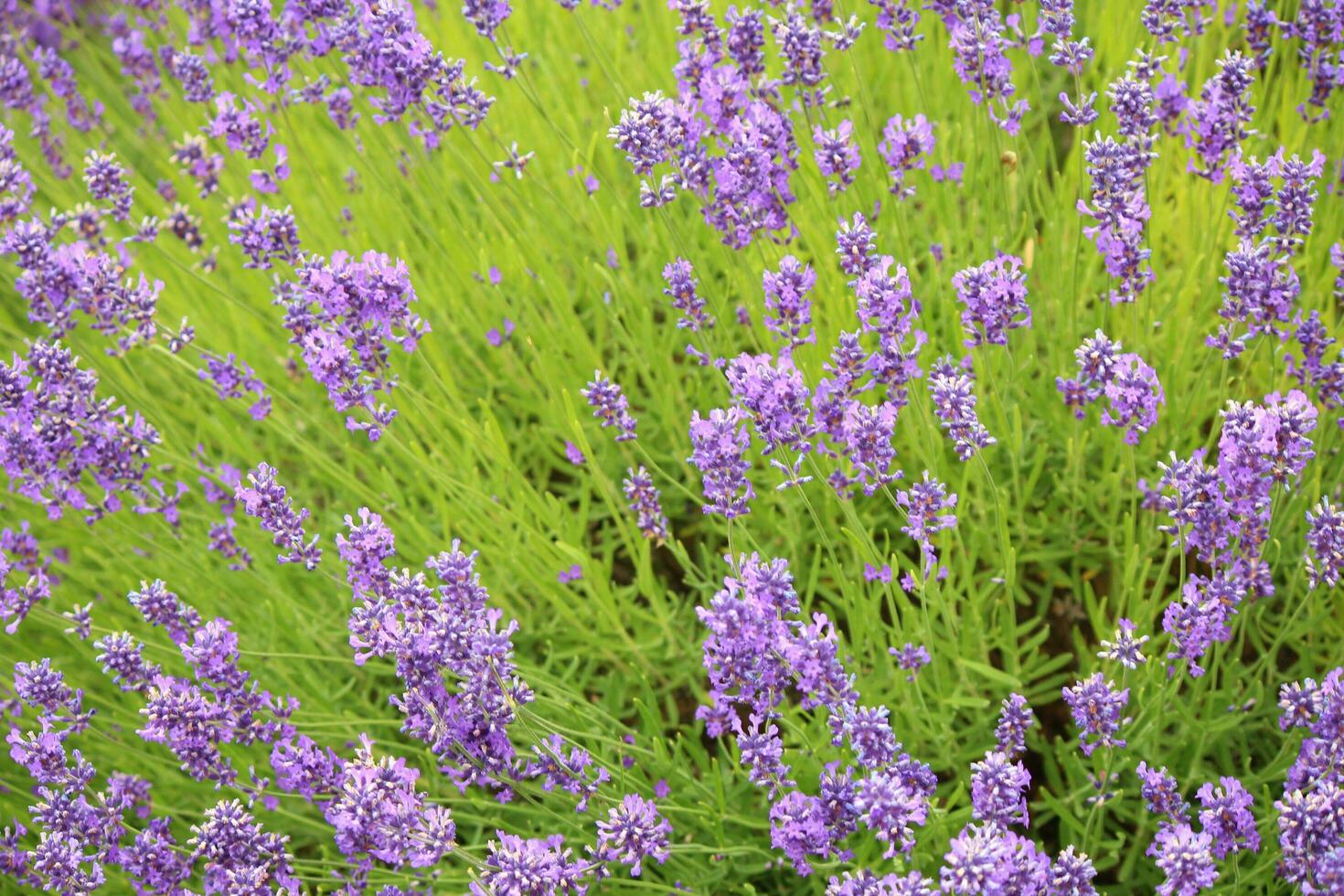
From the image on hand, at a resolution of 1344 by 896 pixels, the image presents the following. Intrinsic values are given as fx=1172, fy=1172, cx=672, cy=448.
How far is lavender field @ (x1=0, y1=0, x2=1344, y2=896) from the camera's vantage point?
7.39ft

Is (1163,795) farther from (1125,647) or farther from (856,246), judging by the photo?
(856,246)

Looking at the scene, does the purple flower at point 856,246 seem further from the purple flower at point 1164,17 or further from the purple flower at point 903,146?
the purple flower at point 1164,17

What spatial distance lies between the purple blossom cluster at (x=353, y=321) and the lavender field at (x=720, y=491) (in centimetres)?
1

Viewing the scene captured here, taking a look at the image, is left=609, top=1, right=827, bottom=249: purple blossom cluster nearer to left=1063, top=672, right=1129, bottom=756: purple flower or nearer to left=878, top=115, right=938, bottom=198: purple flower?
left=878, top=115, right=938, bottom=198: purple flower

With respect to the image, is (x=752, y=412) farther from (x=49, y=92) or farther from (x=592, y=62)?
(x=49, y=92)

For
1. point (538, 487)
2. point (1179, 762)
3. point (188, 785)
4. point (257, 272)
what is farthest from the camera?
point (257, 272)

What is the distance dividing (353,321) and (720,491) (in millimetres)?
959

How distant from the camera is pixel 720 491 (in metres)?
2.37

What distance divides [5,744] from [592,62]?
3234 millimetres

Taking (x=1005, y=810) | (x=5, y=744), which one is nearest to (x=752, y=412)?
(x=1005, y=810)

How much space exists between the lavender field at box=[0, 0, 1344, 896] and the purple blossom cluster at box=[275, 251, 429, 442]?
11 mm

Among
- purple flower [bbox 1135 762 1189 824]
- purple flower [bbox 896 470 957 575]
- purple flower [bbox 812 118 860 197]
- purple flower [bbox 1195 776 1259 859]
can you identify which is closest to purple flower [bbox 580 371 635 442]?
purple flower [bbox 896 470 957 575]

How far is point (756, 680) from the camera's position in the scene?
2170 millimetres

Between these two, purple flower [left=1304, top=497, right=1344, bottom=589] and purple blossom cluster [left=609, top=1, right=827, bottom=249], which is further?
purple blossom cluster [left=609, top=1, right=827, bottom=249]
